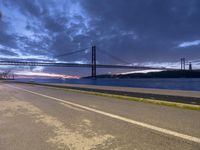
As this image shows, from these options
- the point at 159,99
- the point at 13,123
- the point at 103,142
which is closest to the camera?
the point at 103,142

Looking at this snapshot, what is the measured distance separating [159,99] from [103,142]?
710 cm

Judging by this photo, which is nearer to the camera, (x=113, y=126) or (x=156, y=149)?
(x=156, y=149)

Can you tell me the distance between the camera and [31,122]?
6.93 m

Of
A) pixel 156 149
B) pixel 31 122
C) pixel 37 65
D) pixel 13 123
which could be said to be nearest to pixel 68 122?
pixel 31 122

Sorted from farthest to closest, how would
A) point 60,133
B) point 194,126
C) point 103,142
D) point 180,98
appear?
point 180,98
point 194,126
point 60,133
point 103,142

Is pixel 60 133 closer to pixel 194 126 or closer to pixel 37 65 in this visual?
pixel 194 126

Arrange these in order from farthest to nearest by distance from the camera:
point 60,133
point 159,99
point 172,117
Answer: point 159,99 < point 172,117 < point 60,133

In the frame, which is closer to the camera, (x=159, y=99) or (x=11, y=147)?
(x=11, y=147)

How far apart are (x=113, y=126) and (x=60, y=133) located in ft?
4.81

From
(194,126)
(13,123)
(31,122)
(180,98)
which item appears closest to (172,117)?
(194,126)

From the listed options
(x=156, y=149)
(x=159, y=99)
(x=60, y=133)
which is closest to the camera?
(x=156, y=149)

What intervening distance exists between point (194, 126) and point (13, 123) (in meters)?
5.14

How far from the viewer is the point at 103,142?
4.70 metres

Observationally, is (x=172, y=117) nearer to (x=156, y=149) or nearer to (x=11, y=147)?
(x=156, y=149)
